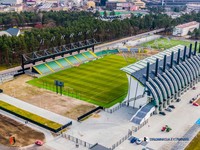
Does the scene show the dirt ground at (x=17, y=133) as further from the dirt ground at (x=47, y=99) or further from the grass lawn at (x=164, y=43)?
the grass lawn at (x=164, y=43)

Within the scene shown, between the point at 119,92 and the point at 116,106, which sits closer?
the point at 116,106

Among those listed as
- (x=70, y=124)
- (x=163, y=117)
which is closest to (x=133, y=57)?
(x=163, y=117)

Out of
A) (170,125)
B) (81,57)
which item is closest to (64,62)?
(81,57)

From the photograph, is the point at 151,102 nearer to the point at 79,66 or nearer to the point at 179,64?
the point at 179,64

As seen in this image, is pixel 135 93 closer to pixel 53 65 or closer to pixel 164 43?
pixel 53 65

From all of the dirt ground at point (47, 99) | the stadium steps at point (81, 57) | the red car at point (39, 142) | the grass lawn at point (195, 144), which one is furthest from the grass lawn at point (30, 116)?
the stadium steps at point (81, 57)

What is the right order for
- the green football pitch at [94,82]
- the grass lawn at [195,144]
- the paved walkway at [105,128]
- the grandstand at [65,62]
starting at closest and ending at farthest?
the grass lawn at [195,144], the paved walkway at [105,128], the green football pitch at [94,82], the grandstand at [65,62]
